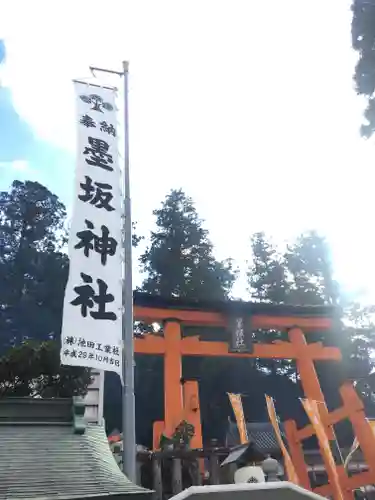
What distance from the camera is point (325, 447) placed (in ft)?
38.1

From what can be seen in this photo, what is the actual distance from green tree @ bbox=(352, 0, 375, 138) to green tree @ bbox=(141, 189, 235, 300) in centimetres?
1777

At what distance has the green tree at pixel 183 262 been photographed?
26.2 m

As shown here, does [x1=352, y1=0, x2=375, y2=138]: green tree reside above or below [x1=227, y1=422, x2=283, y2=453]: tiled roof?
above

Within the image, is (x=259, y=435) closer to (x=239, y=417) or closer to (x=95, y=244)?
(x=239, y=417)

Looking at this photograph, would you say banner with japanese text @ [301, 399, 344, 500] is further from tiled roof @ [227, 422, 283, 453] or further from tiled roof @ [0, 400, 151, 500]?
tiled roof @ [0, 400, 151, 500]

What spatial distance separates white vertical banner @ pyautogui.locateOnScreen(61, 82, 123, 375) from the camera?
5.22 metres

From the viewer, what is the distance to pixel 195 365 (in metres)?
23.7

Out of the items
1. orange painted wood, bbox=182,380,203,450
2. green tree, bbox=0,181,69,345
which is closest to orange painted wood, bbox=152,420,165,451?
orange painted wood, bbox=182,380,203,450

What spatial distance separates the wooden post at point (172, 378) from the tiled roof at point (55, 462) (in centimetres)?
468

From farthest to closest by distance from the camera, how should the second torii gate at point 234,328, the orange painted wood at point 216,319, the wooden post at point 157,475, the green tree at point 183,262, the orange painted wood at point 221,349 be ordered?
the green tree at point 183,262 → the orange painted wood at point 216,319 → the second torii gate at point 234,328 → the orange painted wood at point 221,349 → the wooden post at point 157,475

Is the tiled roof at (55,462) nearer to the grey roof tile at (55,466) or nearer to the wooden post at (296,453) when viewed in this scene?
the grey roof tile at (55,466)

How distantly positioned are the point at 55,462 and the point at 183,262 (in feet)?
73.3

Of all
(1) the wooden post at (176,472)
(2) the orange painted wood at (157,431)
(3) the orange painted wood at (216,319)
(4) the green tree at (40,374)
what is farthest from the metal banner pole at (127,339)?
(3) the orange painted wood at (216,319)

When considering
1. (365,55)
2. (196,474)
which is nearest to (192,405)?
(196,474)
